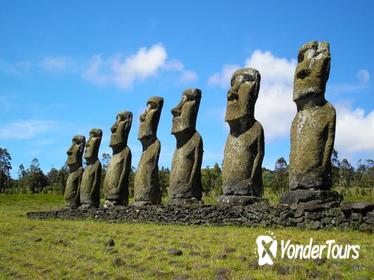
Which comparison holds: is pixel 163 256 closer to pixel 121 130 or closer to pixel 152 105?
pixel 152 105

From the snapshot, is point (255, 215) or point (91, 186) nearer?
point (255, 215)

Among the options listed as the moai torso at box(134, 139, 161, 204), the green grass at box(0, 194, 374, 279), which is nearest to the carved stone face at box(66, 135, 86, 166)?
the moai torso at box(134, 139, 161, 204)

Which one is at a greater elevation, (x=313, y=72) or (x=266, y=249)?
(x=313, y=72)

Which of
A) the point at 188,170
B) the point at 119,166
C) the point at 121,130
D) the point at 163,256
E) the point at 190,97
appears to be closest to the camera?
the point at 163,256

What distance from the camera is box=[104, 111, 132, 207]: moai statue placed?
21781 mm

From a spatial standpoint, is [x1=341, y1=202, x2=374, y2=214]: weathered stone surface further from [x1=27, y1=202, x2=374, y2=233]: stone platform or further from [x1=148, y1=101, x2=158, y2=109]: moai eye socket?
[x1=148, y1=101, x2=158, y2=109]: moai eye socket

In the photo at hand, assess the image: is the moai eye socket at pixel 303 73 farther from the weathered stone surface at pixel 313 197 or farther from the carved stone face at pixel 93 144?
the carved stone face at pixel 93 144

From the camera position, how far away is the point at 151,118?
20.8 meters

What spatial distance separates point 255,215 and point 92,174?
12.3 meters

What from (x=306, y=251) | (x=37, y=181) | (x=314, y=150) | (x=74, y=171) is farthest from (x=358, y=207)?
(x=37, y=181)

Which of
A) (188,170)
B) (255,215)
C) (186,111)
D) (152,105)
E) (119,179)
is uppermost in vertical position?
(152,105)

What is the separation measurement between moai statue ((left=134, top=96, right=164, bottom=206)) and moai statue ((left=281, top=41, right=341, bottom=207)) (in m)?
7.21

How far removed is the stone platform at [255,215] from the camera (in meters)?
11.6

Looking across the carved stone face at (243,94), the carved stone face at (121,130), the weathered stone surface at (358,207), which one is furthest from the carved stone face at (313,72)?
the carved stone face at (121,130)
